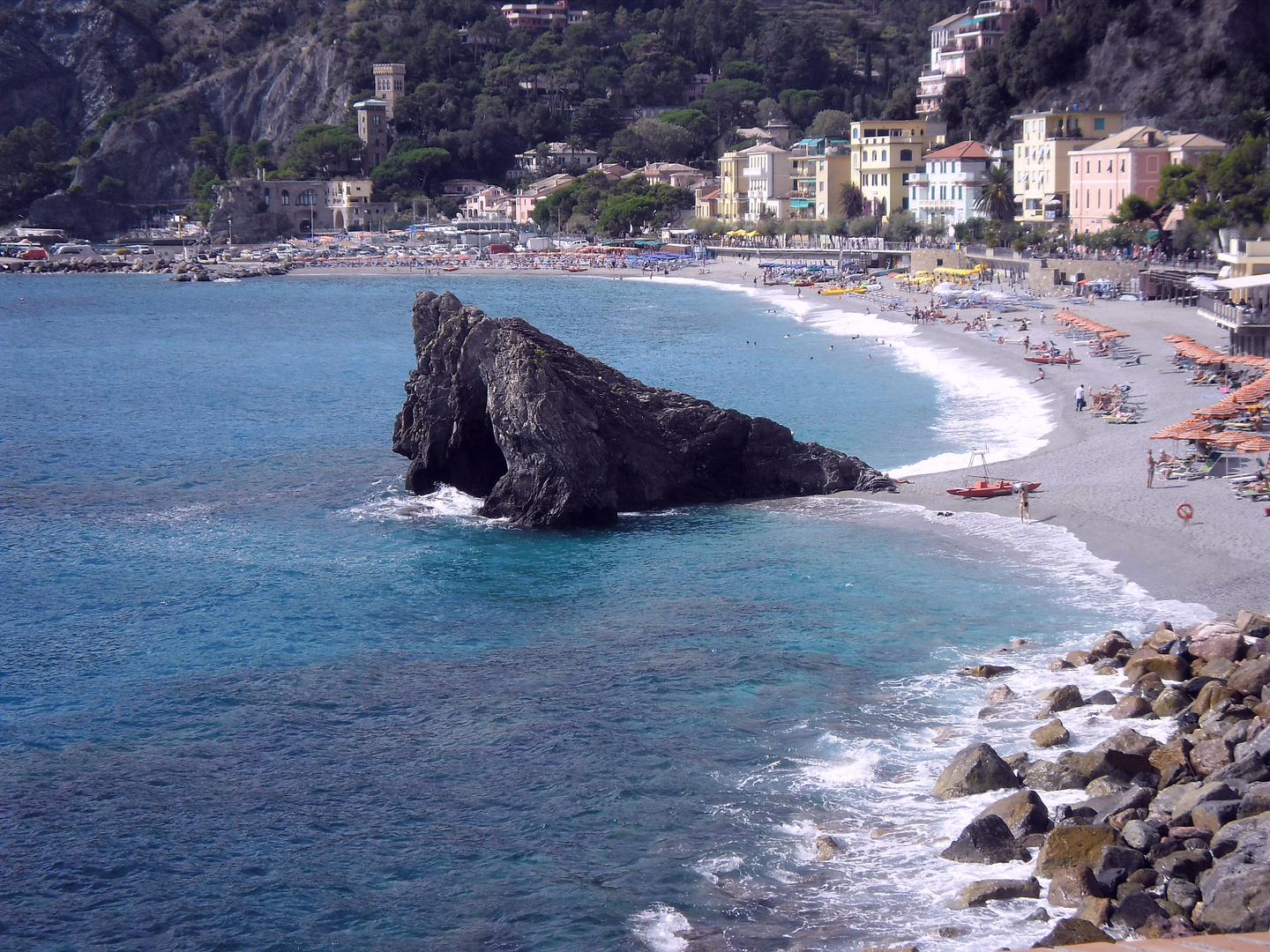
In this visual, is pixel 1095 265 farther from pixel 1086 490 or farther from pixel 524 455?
pixel 524 455

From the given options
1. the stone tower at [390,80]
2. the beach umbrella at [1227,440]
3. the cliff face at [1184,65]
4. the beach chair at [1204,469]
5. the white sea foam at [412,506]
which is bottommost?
the white sea foam at [412,506]

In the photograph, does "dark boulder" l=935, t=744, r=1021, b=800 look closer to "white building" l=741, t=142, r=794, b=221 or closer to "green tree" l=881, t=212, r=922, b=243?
"green tree" l=881, t=212, r=922, b=243

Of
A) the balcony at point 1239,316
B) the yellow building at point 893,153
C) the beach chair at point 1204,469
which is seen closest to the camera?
the beach chair at point 1204,469

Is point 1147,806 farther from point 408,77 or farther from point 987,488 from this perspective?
point 408,77

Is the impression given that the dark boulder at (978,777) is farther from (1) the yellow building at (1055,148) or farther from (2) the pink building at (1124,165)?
(1) the yellow building at (1055,148)

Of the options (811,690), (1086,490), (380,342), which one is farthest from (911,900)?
(380,342)

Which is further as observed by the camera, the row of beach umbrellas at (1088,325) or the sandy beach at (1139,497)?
the row of beach umbrellas at (1088,325)

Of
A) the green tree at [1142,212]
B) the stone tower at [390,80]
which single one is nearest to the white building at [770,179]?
the green tree at [1142,212]

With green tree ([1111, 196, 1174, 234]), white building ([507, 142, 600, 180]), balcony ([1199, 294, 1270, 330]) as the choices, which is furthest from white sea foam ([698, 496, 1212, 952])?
white building ([507, 142, 600, 180])
